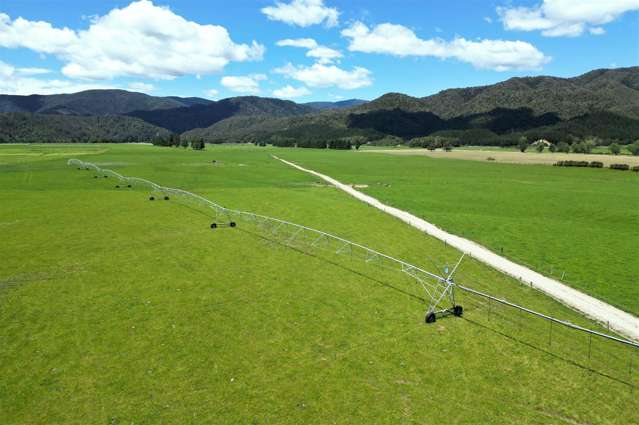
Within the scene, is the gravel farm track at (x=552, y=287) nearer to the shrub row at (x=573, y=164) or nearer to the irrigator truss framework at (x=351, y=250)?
the irrigator truss framework at (x=351, y=250)

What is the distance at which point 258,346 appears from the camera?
21.9 m

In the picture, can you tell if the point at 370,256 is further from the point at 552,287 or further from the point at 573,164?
the point at 573,164

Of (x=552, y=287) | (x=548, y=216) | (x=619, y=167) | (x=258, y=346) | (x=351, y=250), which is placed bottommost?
(x=552, y=287)

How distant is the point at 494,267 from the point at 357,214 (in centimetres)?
2546

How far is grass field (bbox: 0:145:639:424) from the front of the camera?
17062mm

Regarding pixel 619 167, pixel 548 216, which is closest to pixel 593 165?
pixel 619 167

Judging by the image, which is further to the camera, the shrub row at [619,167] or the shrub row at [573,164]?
the shrub row at [573,164]

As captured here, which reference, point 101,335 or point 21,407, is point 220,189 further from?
point 21,407

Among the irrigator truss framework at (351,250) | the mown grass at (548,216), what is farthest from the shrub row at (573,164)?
the irrigator truss framework at (351,250)

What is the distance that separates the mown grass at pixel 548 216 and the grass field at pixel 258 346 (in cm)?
767

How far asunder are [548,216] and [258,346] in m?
55.0

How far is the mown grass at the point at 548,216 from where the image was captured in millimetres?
36750

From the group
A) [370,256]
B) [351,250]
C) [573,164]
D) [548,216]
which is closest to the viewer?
[370,256]

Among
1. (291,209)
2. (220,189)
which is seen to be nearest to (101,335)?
(291,209)
